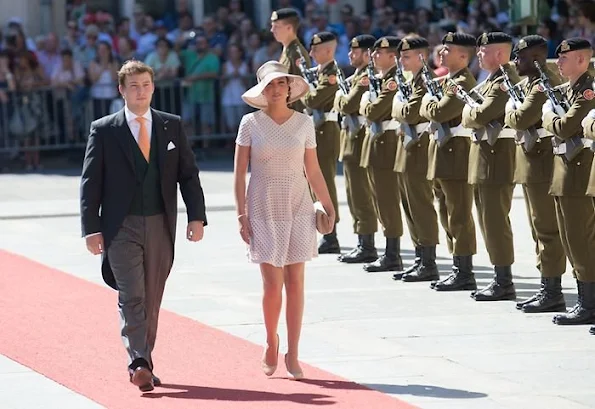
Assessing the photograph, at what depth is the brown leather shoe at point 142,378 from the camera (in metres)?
8.73

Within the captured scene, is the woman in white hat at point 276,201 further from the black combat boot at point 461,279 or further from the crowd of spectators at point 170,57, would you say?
the crowd of spectators at point 170,57

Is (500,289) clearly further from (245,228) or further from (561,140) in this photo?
(245,228)

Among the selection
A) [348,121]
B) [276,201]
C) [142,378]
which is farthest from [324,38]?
[142,378]

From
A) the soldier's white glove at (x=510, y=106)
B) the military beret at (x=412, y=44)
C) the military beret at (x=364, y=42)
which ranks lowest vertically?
the soldier's white glove at (x=510, y=106)

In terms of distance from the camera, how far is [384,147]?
1338 centimetres

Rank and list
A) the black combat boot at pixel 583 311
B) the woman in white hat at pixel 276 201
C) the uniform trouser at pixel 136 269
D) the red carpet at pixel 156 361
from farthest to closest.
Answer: the black combat boot at pixel 583 311 < the woman in white hat at pixel 276 201 < the uniform trouser at pixel 136 269 < the red carpet at pixel 156 361

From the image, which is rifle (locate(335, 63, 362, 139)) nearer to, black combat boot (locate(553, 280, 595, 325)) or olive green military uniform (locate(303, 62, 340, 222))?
olive green military uniform (locate(303, 62, 340, 222))

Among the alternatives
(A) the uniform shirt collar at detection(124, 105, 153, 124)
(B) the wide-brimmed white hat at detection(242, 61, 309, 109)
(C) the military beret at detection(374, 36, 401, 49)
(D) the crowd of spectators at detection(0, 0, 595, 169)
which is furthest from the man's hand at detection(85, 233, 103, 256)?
(D) the crowd of spectators at detection(0, 0, 595, 169)

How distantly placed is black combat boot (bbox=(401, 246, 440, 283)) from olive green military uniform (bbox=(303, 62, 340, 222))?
6.38 ft

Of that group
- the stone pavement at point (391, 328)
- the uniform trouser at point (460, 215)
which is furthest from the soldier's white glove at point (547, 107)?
the uniform trouser at point (460, 215)

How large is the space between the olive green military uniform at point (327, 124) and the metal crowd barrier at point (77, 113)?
27.8ft

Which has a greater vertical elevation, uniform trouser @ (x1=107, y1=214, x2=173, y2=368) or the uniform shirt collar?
the uniform shirt collar

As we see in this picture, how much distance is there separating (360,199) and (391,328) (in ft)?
12.1

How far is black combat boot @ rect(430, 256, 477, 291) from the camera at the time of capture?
12336 mm
